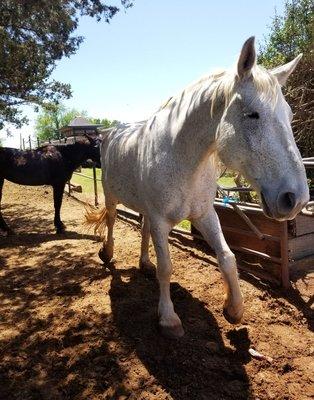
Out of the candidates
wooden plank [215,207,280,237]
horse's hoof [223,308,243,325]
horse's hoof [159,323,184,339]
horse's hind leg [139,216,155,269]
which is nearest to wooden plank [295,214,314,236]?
wooden plank [215,207,280,237]

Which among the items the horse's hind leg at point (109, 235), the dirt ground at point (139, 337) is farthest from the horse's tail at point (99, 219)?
the dirt ground at point (139, 337)

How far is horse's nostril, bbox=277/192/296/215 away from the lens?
178 cm

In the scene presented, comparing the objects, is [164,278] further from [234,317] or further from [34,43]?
[34,43]

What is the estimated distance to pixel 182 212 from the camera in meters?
2.75

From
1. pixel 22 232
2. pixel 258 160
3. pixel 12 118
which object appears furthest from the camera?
pixel 12 118

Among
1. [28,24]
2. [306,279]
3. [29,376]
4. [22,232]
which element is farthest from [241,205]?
[28,24]

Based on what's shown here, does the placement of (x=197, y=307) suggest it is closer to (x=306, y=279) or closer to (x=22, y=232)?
(x=306, y=279)

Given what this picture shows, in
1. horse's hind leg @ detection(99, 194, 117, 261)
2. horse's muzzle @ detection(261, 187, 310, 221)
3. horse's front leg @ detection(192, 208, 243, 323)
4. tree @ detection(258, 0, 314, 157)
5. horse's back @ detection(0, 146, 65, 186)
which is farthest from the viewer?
tree @ detection(258, 0, 314, 157)

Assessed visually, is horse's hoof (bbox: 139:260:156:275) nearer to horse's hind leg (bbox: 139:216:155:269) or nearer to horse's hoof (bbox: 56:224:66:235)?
horse's hind leg (bbox: 139:216:155:269)

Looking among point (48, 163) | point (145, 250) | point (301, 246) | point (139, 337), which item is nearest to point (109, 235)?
point (145, 250)

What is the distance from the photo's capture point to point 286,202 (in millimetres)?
1810

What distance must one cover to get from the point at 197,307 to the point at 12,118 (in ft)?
25.7

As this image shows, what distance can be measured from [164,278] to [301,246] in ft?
6.08

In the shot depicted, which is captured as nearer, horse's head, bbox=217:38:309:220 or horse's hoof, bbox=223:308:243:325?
horse's head, bbox=217:38:309:220
